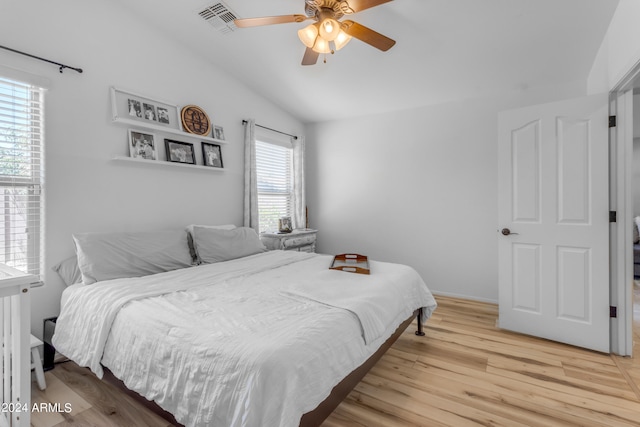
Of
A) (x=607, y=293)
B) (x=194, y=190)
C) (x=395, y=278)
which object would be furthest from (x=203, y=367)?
→ (x=607, y=293)

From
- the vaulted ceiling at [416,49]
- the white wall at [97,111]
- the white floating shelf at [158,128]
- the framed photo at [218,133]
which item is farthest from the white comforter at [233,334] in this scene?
the vaulted ceiling at [416,49]

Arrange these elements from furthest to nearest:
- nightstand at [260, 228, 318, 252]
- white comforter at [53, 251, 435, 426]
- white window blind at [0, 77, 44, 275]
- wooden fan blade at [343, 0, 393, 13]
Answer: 1. nightstand at [260, 228, 318, 252]
2. white window blind at [0, 77, 44, 275]
3. wooden fan blade at [343, 0, 393, 13]
4. white comforter at [53, 251, 435, 426]

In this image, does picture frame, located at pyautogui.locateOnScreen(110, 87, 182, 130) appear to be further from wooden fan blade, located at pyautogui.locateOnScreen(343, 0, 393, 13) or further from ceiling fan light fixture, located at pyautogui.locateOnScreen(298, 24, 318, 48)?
wooden fan blade, located at pyautogui.locateOnScreen(343, 0, 393, 13)

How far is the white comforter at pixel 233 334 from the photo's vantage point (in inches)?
45.1

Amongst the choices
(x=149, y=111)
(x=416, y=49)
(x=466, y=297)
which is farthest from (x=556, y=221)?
(x=149, y=111)

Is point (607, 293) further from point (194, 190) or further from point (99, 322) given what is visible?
point (194, 190)

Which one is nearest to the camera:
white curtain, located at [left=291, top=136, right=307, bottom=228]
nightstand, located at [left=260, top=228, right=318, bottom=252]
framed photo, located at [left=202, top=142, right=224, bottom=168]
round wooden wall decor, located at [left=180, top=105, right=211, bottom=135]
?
round wooden wall decor, located at [left=180, top=105, right=211, bottom=135]

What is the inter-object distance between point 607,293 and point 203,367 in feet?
9.54

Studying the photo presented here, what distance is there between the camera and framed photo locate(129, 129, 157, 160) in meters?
2.74

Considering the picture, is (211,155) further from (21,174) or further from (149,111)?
(21,174)

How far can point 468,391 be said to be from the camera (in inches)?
75.2

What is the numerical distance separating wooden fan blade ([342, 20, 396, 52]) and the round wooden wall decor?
1921mm

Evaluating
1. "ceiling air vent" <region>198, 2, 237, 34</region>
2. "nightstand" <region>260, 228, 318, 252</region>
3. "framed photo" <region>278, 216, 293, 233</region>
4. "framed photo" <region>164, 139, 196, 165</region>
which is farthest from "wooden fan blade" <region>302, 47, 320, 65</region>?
"framed photo" <region>278, 216, 293, 233</region>

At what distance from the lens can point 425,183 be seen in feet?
12.9
